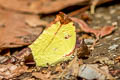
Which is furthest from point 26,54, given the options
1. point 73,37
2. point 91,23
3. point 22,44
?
point 91,23

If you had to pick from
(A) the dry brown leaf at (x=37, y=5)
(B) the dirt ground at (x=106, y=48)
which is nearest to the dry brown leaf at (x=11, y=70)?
(B) the dirt ground at (x=106, y=48)

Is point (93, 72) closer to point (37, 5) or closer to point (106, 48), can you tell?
point (106, 48)

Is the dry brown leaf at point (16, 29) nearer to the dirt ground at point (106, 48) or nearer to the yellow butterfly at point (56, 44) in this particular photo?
the dirt ground at point (106, 48)

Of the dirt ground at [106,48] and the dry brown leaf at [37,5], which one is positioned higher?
the dry brown leaf at [37,5]

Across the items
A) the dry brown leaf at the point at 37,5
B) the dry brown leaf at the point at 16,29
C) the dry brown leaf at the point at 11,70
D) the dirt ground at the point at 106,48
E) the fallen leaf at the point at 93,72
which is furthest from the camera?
the dry brown leaf at the point at 37,5

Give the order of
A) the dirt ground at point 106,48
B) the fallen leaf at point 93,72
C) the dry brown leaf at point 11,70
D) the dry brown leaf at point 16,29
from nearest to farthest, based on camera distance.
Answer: the fallen leaf at point 93,72
the dirt ground at point 106,48
the dry brown leaf at point 11,70
the dry brown leaf at point 16,29

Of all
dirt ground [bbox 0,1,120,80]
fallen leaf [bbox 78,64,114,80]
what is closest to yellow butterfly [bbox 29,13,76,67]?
dirt ground [bbox 0,1,120,80]

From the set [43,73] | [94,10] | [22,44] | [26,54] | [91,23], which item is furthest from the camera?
[94,10]

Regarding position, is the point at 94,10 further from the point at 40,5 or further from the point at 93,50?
the point at 93,50
